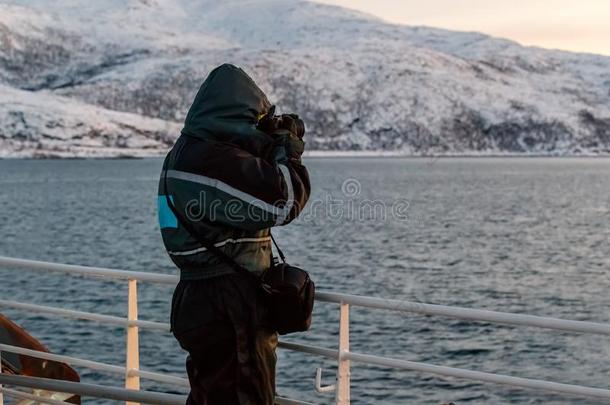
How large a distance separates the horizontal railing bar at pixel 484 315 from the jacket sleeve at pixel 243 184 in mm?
859

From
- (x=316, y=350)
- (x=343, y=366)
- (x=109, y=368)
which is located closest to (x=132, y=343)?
(x=109, y=368)

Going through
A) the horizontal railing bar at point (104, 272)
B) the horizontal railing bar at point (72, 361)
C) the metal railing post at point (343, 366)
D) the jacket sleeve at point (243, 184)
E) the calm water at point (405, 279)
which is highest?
the jacket sleeve at point (243, 184)

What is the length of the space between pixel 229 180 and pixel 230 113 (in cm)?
36

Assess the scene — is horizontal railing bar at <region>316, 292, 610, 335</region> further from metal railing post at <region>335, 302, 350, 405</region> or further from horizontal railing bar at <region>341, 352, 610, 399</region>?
horizontal railing bar at <region>341, 352, 610, 399</region>

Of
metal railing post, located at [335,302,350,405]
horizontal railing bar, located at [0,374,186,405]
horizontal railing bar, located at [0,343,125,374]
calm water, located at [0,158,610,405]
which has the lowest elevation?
calm water, located at [0,158,610,405]

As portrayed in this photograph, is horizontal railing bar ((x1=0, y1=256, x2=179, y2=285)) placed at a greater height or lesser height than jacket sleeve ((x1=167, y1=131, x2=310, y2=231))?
lesser

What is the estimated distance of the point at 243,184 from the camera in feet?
14.4

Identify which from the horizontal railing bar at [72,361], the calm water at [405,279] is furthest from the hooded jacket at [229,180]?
the calm water at [405,279]

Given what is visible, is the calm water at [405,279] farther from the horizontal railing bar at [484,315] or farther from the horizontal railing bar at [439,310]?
the horizontal railing bar at [484,315]

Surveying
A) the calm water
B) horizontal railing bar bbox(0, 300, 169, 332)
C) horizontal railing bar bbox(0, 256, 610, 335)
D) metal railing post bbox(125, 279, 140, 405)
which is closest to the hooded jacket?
Result: horizontal railing bar bbox(0, 256, 610, 335)

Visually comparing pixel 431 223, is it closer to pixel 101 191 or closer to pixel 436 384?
pixel 436 384

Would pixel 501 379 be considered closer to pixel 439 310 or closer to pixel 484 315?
pixel 484 315

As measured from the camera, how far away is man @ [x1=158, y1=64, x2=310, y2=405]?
4.41 metres

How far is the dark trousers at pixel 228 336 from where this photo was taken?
14.9 feet
